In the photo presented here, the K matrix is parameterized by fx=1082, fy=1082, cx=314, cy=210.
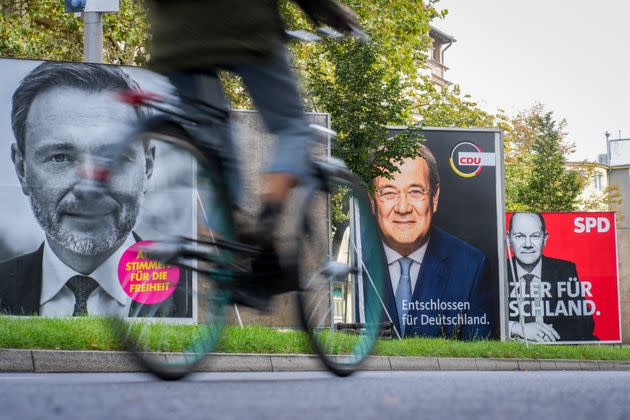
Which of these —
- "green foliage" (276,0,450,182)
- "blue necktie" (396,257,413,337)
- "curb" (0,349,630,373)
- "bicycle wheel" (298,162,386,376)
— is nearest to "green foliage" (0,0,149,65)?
"green foliage" (276,0,450,182)

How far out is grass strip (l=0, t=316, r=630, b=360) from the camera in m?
5.48

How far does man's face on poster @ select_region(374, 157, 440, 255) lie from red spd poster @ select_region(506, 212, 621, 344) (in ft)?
6.58

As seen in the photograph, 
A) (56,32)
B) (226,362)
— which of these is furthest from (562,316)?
(56,32)

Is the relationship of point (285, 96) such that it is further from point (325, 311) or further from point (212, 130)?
point (325, 311)

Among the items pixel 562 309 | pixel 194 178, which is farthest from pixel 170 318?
pixel 562 309

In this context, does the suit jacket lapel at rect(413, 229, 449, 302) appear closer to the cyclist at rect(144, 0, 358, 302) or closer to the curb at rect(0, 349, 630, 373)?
the curb at rect(0, 349, 630, 373)

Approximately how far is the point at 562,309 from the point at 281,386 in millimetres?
14628

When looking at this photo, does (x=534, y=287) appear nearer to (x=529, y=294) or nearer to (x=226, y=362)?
(x=529, y=294)

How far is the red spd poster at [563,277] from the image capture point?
17.9 meters

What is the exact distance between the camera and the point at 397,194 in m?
16.6

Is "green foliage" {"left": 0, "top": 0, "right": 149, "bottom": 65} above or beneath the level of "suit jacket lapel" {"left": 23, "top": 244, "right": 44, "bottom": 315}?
above

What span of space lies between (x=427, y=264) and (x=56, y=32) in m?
14.3

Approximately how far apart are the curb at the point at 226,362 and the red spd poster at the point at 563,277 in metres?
5.29

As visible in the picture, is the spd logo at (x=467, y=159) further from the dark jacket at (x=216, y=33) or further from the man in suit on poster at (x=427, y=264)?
the dark jacket at (x=216, y=33)
